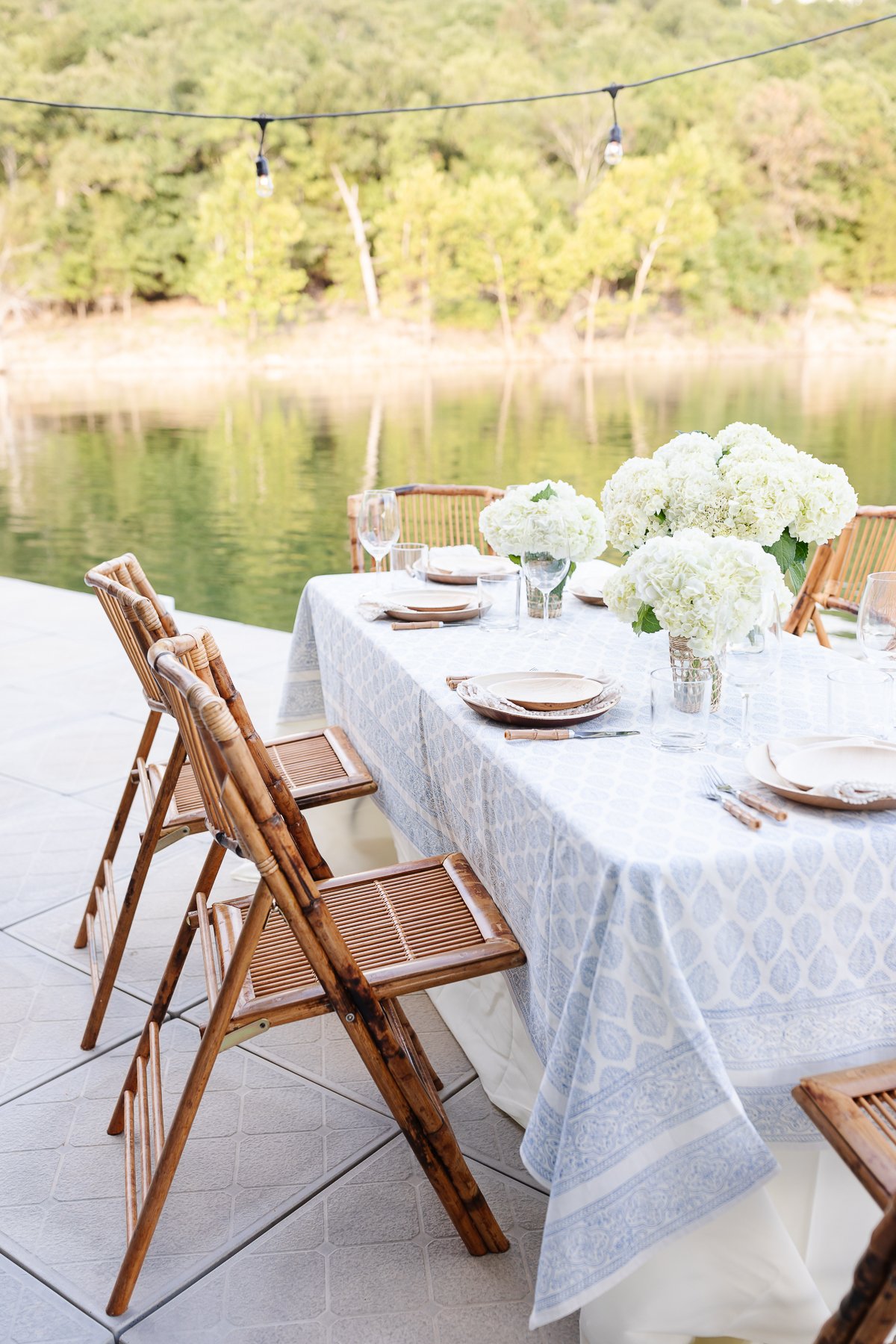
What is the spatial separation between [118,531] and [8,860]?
1039cm

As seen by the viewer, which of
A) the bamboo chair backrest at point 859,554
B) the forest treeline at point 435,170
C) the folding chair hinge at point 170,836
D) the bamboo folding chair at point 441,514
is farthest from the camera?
the forest treeline at point 435,170

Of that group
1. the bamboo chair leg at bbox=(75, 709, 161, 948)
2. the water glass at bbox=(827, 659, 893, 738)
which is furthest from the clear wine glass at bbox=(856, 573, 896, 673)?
the bamboo chair leg at bbox=(75, 709, 161, 948)

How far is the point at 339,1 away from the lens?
1448 inches

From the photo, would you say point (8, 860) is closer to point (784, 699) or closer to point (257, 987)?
point (257, 987)

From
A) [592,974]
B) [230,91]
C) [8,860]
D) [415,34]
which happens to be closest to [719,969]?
[592,974]

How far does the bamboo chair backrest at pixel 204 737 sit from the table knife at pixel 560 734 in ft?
1.19

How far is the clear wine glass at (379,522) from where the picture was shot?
8.05 feet

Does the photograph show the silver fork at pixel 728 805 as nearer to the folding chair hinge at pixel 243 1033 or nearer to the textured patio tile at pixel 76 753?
the folding chair hinge at pixel 243 1033

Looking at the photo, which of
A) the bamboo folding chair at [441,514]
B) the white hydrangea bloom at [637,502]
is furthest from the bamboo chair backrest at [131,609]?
the bamboo folding chair at [441,514]

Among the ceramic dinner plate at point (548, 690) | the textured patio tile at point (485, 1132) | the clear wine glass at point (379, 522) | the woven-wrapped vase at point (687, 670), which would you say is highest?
the clear wine glass at point (379, 522)

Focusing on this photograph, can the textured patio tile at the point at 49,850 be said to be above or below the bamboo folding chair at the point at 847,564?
below

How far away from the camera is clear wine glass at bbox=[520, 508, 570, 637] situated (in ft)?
6.75

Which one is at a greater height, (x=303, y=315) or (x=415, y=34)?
(x=415, y=34)

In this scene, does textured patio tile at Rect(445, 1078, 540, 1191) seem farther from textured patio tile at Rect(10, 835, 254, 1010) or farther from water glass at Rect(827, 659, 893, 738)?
water glass at Rect(827, 659, 893, 738)
